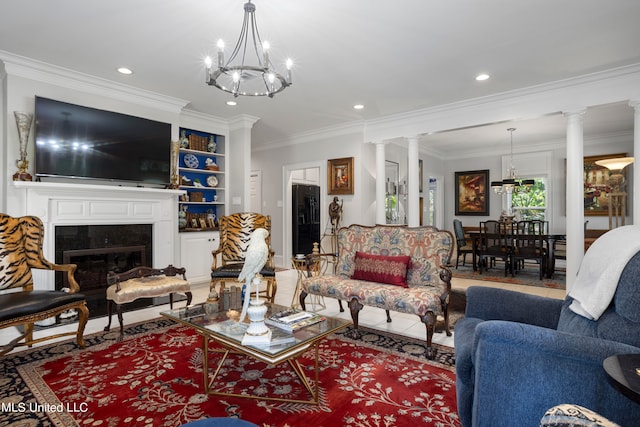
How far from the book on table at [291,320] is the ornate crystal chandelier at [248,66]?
5.17ft

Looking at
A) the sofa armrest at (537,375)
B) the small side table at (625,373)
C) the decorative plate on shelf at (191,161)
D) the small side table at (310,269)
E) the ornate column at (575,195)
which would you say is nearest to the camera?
the small side table at (625,373)

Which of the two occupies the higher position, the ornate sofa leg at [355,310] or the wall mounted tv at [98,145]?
the wall mounted tv at [98,145]


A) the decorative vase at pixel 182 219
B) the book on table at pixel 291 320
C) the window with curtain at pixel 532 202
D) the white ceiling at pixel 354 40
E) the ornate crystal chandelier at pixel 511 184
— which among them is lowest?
the book on table at pixel 291 320

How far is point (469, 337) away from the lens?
5.35ft

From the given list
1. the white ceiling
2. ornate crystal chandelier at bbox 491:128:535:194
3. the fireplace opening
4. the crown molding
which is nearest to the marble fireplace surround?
→ the fireplace opening

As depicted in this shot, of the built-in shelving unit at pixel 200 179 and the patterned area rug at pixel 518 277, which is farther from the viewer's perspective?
the built-in shelving unit at pixel 200 179

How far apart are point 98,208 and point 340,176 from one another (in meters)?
3.58

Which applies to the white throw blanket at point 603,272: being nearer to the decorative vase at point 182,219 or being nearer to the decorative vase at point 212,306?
the decorative vase at point 212,306

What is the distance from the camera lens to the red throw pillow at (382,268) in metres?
2.99

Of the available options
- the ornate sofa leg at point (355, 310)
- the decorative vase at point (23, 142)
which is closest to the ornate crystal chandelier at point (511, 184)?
the ornate sofa leg at point (355, 310)

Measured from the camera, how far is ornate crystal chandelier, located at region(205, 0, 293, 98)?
2.33 m

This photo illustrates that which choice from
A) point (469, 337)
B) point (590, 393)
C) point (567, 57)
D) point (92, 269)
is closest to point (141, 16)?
point (92, 269)

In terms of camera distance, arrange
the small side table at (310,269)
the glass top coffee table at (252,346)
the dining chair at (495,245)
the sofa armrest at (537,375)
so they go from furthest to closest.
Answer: the dining chair at (495,245) < the small side table at (310,269) < the glass top coffee table at (252,346) < the sofa armrest at (537,375)

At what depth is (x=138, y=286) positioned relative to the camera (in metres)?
2.98
